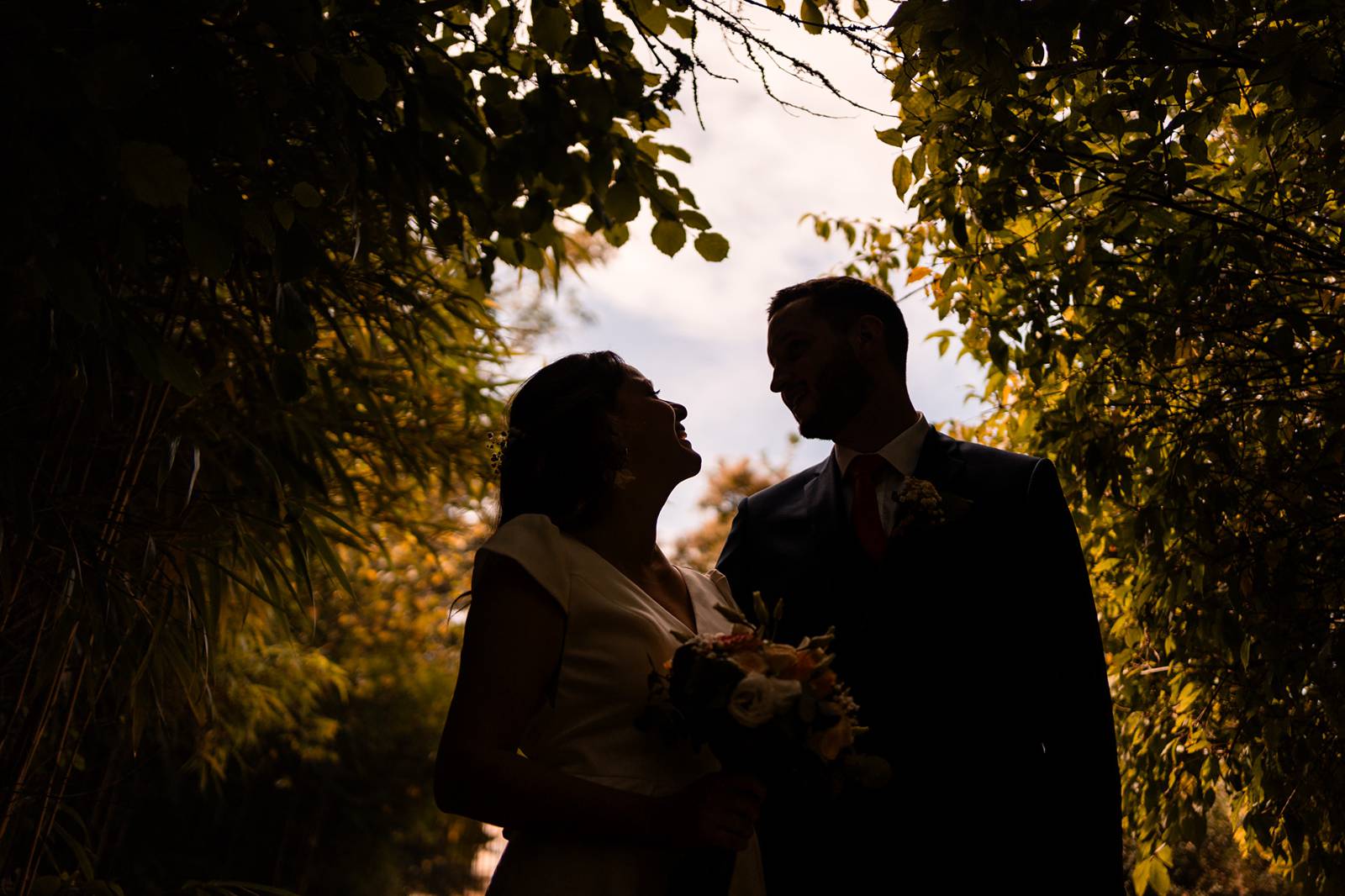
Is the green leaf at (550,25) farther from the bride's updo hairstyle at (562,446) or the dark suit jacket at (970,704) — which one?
the dark suit jacket at (970,704)

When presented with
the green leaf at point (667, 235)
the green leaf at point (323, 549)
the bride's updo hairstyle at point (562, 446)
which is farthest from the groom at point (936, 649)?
Result: the green leaf at point (323, 549)

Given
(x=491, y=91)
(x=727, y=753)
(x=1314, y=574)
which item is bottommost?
(x=727, y=753)

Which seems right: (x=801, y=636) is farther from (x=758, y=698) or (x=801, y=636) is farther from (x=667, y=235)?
(x=667, y=235)

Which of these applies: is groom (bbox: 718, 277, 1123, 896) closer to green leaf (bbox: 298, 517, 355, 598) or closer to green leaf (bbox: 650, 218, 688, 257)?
green leaf (bbox: 650, 218, 688, 257)

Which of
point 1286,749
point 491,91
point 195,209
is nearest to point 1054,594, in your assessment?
point 1286,749

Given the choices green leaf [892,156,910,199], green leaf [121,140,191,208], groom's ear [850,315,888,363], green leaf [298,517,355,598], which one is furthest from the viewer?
green leaf [298,517,355,598]

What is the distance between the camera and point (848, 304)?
235 cm

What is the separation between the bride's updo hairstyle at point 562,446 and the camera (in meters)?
1.95

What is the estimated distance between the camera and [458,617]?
11.5m

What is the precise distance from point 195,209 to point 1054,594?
5.27 ft

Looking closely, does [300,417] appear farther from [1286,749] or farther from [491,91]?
[1286,749]

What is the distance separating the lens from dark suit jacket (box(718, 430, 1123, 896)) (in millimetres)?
1811

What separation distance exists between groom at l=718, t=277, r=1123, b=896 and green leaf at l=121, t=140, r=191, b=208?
1179 mm

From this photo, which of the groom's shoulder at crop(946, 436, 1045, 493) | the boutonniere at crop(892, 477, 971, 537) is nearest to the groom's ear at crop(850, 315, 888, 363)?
the groom's shoulder at crop(946, 436, 1045, 493)
